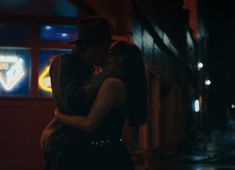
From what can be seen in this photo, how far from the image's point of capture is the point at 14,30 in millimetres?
10250

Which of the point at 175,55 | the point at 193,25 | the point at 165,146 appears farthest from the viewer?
the point at 193,25

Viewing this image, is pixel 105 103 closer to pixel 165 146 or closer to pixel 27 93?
pixel 27 93

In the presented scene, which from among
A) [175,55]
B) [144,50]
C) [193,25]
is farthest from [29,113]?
[193,25]

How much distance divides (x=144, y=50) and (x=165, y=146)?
17.2 ft

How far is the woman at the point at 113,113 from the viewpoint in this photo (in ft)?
9.66

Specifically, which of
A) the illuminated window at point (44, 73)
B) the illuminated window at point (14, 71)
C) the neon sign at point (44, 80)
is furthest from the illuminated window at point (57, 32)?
the neon sign at point (44, 80)

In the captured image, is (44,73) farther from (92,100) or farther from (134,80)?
(92,100)

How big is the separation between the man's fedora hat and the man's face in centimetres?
2

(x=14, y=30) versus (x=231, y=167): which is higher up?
(x=14, y=30)

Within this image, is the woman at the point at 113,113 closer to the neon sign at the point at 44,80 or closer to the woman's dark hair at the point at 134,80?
the woman's dark hair at the point at 134,80

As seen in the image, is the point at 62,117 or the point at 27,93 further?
the point at 27,93

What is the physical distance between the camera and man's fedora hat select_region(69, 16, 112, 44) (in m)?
3.07

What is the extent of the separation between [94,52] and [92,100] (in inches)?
11.0

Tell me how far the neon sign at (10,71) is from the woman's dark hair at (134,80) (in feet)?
23.5
